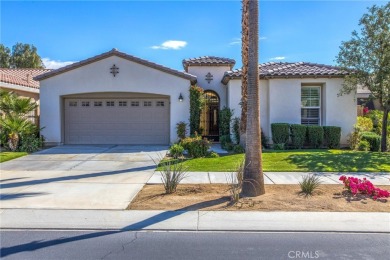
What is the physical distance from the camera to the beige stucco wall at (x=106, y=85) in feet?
55.6

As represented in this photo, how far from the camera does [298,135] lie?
15695 millimetres

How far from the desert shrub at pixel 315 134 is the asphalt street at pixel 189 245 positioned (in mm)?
10703

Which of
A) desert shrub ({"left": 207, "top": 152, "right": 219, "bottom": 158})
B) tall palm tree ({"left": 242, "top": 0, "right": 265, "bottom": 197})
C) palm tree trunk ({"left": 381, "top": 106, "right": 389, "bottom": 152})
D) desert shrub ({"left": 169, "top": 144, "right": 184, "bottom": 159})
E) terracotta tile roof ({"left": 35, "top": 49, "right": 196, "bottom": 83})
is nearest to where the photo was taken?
tall palm tree ({"left": 242, "top": 0, "right": 265, "bottom": 197})

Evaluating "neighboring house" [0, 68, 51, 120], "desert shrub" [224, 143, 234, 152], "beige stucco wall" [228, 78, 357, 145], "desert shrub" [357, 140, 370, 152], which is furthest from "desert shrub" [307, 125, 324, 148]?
"neighboring house" [0, 68, 51, 120]

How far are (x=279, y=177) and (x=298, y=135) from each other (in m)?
6.35

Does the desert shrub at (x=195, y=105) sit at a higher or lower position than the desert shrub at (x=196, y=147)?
higher

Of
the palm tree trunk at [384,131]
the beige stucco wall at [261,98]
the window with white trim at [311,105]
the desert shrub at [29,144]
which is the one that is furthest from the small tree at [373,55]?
the desert shrub at [29,144]

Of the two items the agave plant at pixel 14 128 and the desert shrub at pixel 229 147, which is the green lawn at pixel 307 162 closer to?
the desert shrub at pixel 229 147

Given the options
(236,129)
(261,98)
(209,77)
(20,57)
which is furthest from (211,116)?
(20,57)

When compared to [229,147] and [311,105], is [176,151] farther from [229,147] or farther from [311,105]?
[311,105]

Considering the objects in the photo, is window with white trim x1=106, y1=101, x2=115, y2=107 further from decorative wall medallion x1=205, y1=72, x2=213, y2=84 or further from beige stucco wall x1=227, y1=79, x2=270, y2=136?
beige stucco wall x1=227, y1=79, x2=270, y2=136

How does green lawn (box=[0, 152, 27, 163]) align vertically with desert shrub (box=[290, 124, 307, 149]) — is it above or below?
below

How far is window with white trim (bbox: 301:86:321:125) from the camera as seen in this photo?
17.0 metres

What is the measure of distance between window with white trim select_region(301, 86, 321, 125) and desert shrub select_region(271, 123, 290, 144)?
1.80 metres
